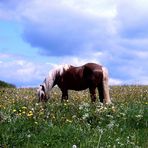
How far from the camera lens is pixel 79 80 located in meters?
21.9

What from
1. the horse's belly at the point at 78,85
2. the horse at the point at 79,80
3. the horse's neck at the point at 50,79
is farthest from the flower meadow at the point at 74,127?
the horse's belly at the point at 78,85

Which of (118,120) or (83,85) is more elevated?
(83,85)

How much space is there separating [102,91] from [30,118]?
8.16 m

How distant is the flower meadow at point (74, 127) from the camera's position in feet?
37.3

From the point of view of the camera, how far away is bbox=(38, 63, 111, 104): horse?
2081 cm

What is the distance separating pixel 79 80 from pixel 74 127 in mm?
9630

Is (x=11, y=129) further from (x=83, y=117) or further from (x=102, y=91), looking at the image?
(x=102, y=91)

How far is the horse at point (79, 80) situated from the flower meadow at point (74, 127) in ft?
16.1

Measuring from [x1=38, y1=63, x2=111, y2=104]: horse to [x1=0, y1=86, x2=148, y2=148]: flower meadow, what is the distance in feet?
16.1

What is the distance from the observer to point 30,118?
1303 cm

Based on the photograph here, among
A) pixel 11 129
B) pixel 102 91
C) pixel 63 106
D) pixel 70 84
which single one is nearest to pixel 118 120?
pixel 63 106

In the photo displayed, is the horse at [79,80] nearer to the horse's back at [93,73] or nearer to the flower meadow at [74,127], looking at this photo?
the horse's back at [93,73]

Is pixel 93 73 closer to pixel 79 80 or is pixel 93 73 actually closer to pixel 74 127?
pixel 79 80

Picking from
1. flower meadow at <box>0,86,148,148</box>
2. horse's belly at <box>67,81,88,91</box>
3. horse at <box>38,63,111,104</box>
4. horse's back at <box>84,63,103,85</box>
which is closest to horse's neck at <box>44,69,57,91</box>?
horse at <box>38,63,111,104</box>
